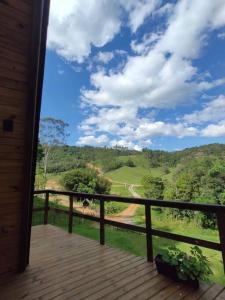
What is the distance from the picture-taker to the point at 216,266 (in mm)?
6699

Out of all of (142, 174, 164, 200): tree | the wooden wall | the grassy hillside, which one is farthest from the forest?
the wooden wall

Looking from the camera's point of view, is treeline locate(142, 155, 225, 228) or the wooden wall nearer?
the wooden wall

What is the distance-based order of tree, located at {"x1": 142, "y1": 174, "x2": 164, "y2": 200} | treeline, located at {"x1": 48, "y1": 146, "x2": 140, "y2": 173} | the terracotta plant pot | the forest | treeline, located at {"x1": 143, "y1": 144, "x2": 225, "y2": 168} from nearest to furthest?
the terracotta plant pot, the forest, treeline, located at {"x1": 48, "y1": 146, "x2": 140, "y2": 173}, tree, located at {"x1": 142, "y1": 174, "x2": 164, "y2": 200}, treeline, located at {"x1": 143, "y1": 144, "x2": 225, "y2": 168}

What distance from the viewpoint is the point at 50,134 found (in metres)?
18.9

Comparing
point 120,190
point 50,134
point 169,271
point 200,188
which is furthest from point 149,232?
point 120,190

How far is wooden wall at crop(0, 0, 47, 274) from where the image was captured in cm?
207

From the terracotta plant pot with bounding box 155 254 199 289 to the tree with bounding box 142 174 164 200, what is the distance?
19762mm

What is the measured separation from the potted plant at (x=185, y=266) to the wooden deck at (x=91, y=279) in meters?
0.08

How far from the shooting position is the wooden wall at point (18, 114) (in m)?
2.07

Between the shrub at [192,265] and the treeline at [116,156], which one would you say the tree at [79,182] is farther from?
the shrub at [192,265]

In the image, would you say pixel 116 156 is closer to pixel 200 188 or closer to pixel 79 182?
pixel 79 182

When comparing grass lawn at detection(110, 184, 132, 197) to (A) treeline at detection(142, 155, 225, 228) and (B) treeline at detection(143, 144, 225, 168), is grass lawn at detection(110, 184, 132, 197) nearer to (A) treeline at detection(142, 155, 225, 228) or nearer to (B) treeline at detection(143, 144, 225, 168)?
(A) treeline at detection(142, 155, 225, 228)

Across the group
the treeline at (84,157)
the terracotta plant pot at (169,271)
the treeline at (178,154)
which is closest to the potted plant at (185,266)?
the terracotta plant pot at (169,271)

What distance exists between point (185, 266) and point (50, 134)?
17.8 meters
